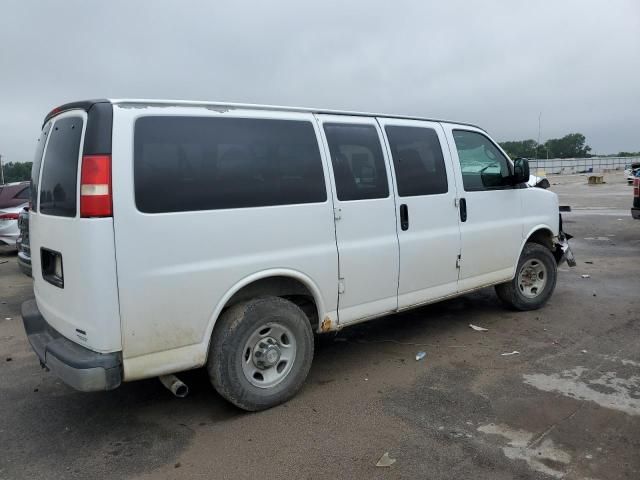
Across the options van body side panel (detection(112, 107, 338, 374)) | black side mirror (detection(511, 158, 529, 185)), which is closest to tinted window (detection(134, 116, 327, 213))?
van body side panel (detection(112, 107, 338, 374))

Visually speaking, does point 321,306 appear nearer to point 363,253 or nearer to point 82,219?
point 363,253

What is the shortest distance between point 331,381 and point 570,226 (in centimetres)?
1206

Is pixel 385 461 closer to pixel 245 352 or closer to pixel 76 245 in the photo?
pixel 245 352


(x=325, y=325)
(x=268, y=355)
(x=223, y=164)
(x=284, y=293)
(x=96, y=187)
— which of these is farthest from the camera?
(x=325, y=325)

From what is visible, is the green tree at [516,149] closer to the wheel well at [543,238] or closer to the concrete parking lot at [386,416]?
the wheel well at [543,238]

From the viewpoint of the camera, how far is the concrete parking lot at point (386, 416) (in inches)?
123

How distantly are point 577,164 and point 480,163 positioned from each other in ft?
255

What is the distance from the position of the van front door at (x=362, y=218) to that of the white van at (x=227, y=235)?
12mm

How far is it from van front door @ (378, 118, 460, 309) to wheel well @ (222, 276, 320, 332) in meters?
0.89

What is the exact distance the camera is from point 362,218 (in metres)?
4.24

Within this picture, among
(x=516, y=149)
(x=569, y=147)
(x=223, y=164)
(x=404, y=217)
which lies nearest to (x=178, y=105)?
(x=223, y=164)

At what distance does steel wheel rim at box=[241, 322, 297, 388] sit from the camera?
3.72 m

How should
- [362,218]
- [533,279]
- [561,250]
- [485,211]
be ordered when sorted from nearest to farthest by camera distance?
[362,218] → [485,211] → [533,279] → [561,250]

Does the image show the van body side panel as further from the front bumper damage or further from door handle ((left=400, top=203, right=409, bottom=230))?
the front bumper damage
